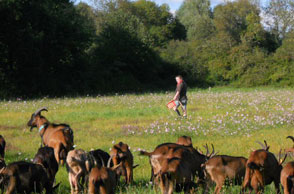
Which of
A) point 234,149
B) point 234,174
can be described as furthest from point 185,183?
point 234,149

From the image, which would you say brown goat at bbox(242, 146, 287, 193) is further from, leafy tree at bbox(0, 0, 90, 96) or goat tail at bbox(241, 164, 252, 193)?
leafy tree at bbox(0, 0, 90, 96)

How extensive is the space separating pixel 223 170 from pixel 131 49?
4123 centimetres

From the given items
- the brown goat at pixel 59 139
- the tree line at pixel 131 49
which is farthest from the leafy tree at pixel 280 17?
the brown goat at pixel 59 139

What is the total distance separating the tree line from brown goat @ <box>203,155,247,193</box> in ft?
88.2

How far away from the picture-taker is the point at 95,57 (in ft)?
149

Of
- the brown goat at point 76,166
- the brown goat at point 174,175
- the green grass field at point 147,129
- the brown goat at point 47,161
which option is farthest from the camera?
the green grass field at point 147,129

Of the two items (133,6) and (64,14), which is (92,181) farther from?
(133,6)

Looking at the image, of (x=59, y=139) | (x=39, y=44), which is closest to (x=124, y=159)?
(x=59, y=139)

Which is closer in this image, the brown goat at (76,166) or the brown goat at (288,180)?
the brown goat at (288,180)

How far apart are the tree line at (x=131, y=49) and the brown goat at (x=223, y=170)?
26.9m

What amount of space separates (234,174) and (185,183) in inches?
44.5

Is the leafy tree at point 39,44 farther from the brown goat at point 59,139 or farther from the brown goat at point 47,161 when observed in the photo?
the brown goat at point 47,161

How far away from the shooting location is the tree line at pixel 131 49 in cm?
3225

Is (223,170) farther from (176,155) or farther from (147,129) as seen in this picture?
(147,129)
